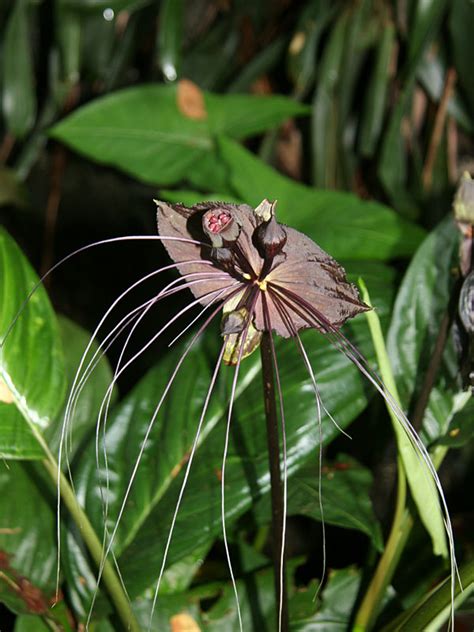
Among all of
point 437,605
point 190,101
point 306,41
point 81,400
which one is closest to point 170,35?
point 190,101

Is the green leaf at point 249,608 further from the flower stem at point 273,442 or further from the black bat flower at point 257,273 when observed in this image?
the black bat flower at point 257,273

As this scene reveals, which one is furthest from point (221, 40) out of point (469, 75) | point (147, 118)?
point (469, 75)

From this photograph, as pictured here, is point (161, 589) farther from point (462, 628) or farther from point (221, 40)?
point (221, 40)

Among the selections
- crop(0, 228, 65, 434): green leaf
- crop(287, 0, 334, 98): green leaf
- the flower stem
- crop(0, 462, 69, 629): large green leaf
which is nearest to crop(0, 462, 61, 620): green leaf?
crop(0, 462, 69, 629): large green leaf

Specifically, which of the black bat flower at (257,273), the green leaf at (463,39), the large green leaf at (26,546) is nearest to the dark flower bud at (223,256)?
the black bat flower at (257,273)

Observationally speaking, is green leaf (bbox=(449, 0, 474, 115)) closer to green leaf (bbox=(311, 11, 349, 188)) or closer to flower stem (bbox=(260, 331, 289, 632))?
green leaf (bbox=(311, 11, 349, 188))

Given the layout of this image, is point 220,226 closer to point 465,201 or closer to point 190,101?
point 465,201
